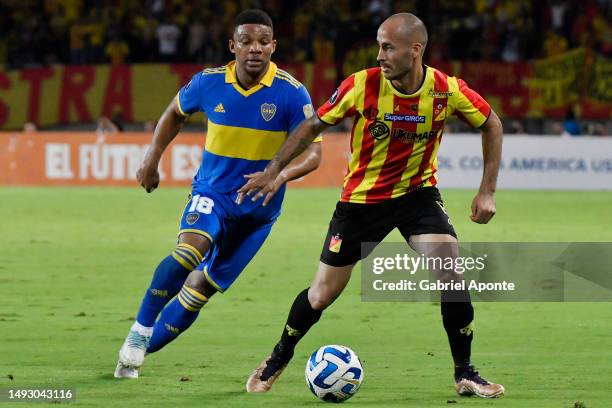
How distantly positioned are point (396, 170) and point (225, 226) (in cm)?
128

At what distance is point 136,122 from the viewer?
2889 cm

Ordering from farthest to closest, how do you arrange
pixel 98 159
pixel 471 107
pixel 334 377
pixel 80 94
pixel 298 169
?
pixel 80 94 < pixel 98 159 < pixel 298 169 < pixel 471 107 < pixel 334 377

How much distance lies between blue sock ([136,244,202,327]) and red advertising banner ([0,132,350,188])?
17.6 m

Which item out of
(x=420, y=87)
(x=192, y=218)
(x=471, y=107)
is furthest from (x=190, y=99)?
(x=471, y=107)

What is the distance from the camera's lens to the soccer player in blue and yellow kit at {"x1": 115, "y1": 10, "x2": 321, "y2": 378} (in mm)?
7723

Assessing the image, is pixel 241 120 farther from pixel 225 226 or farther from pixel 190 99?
pixel 225 226

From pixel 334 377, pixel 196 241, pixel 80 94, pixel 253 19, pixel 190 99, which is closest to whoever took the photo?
pixel 334 377

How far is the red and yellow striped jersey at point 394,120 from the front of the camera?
22.8 feet

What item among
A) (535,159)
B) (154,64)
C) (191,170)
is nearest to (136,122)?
(154,64)

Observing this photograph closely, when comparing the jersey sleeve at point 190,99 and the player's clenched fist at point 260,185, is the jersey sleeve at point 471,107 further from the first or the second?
the jersey sleeve at point 190,99

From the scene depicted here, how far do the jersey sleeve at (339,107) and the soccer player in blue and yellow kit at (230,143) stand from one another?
0.81 metres

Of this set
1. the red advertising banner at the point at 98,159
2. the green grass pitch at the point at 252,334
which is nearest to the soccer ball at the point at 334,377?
the green grass pitch at the point at 252,334

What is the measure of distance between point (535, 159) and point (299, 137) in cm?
1886

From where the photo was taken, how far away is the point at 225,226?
7781 millimetres
